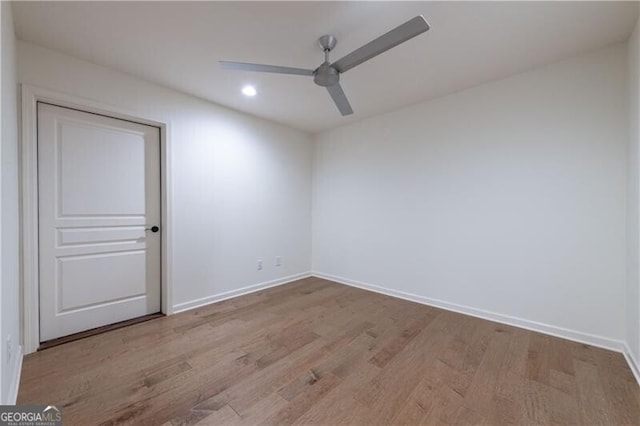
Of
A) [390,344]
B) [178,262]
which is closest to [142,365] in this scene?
[178,262]

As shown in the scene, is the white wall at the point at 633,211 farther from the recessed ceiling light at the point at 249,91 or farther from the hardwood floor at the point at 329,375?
the recessed ceiling light at the point at 249,91

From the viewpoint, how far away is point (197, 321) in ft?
8.57

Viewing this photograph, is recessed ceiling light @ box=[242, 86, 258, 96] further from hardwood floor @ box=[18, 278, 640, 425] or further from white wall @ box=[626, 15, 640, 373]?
white wall @ box=[626, 15, 640, 373]

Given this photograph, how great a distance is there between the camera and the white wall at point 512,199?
2.13 meters

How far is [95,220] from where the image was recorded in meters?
2.42

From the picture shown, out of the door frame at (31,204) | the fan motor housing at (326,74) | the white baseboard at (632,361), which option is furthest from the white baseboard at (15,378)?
the white baseboard at (632,361)

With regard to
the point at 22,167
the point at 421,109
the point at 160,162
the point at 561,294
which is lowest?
the point at 561,294

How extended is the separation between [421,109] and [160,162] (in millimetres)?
3001

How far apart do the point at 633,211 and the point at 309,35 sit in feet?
8.70

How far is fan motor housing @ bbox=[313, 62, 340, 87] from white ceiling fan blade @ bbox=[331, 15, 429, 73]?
42 millimetres

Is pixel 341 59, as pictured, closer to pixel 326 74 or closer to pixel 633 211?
pixel 326 74

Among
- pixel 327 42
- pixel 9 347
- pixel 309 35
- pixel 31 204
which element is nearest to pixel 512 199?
pixel 327 42

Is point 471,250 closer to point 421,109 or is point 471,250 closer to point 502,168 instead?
point 502,168

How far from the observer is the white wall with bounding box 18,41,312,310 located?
2.31 metres
